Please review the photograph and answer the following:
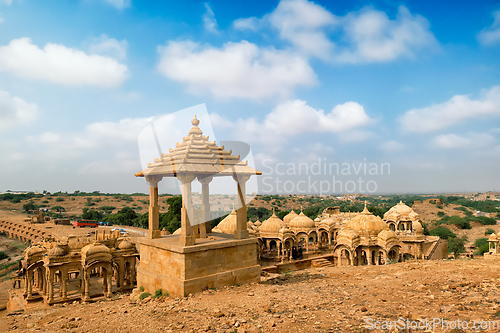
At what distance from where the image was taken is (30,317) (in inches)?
426

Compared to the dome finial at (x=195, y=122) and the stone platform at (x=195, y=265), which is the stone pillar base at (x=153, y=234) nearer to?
the stone platform at (x=195, y=265)

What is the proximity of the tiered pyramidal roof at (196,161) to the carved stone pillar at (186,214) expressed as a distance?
0.29 m

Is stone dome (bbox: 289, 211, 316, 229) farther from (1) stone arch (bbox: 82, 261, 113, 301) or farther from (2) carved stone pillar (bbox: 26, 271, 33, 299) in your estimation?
(2) carved stone pillar (bbox: 26, 271, 33, 299)

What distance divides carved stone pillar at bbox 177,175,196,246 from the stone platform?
0.27m

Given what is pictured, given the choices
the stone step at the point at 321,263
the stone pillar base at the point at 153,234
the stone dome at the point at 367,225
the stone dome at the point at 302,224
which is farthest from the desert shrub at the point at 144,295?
the stone dome at the point at 302,224

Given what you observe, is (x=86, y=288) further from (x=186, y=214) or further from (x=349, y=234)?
(x=349, y=234)

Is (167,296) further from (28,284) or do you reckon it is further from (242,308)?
(28,284)

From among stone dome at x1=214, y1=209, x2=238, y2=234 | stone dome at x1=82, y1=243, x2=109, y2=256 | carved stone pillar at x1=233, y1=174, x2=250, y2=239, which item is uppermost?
carved stone pillar at x1=233, y1=174, x2=250, y2=239

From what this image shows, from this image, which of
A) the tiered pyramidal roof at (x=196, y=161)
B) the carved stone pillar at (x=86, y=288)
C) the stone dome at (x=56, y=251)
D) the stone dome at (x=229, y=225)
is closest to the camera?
the tiered pyramidal roof at (x=196, y=161)

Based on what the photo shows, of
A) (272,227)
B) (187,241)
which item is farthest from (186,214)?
(272,227)

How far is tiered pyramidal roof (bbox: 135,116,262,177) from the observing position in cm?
967

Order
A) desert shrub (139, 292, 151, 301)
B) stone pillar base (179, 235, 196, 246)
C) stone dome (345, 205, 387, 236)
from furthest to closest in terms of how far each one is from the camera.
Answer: stone dome (345, 205, 387, 236) < desert shrub (139, 292, 151, 301) < stone pillar base (179, 235, 196, 246)

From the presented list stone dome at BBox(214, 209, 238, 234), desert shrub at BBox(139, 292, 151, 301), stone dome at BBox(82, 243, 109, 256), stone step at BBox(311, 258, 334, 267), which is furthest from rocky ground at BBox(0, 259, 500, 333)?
stone step at BBox(311, 258, 334, 267)

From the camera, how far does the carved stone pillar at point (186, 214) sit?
364 inches
